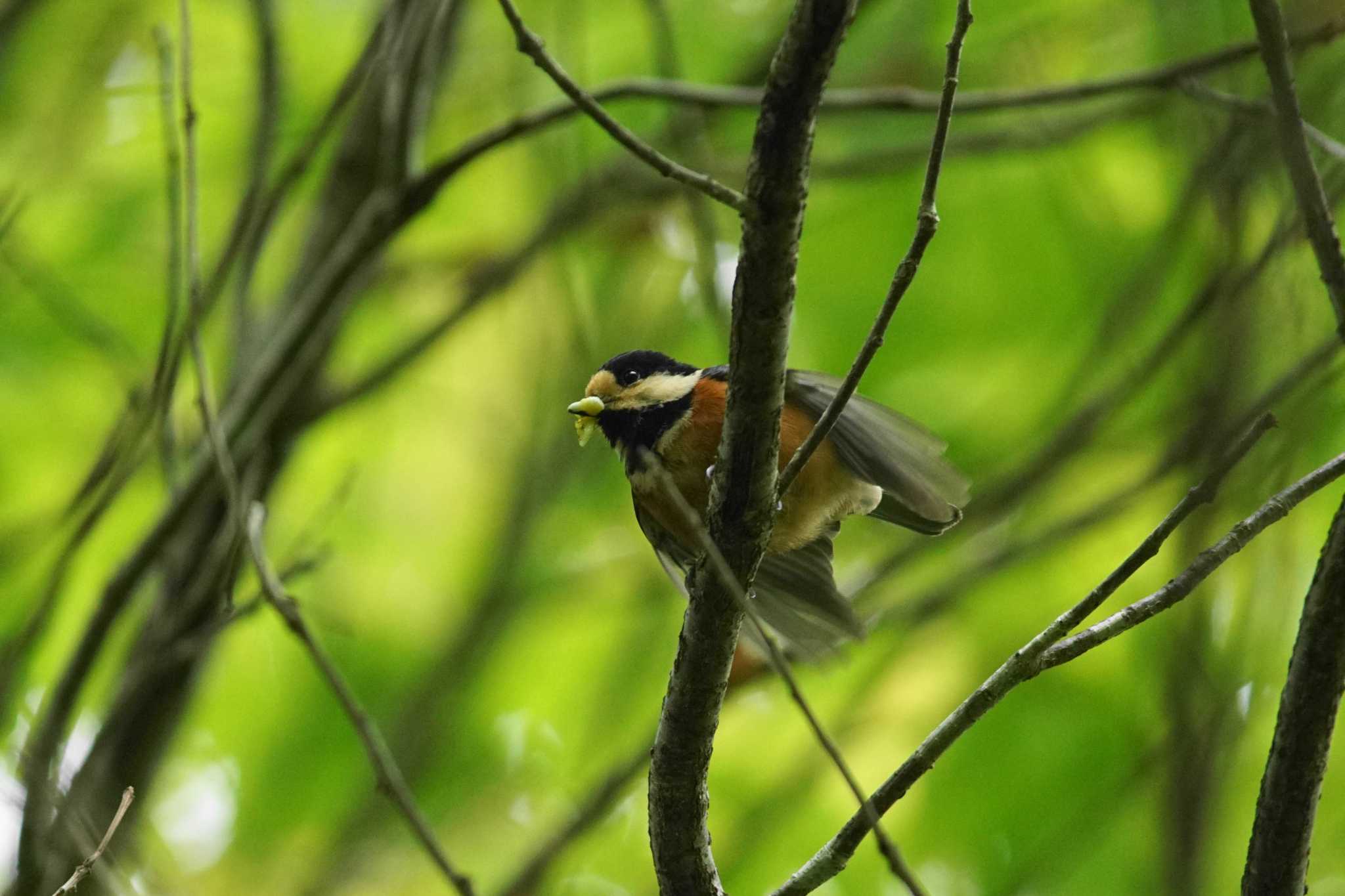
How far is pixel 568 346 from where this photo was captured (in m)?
5.75

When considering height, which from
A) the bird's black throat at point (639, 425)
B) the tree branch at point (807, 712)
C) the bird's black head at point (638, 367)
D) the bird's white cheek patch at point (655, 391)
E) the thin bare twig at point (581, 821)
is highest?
the bird's black head at point (638, 367)

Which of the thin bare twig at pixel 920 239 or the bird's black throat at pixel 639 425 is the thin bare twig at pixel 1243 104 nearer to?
the thin bare twig at pixel 920 239

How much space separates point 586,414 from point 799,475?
0.79 meters

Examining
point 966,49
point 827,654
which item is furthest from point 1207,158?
point 827,654

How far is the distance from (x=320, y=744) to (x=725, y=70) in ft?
10.6

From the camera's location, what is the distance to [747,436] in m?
2.27

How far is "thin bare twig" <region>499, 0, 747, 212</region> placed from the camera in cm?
211

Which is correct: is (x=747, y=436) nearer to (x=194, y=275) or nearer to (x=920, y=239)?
(x=920, y=239)

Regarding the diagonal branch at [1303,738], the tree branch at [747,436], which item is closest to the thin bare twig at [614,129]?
the tree branch at [747,436]

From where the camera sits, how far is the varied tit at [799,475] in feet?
11.9

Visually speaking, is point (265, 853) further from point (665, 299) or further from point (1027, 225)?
point (1027, 225)

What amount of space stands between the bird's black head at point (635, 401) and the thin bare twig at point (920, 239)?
5.28 ft

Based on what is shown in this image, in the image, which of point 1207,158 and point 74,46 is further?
point 74,46

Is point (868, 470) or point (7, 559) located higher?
point (7, 559)
